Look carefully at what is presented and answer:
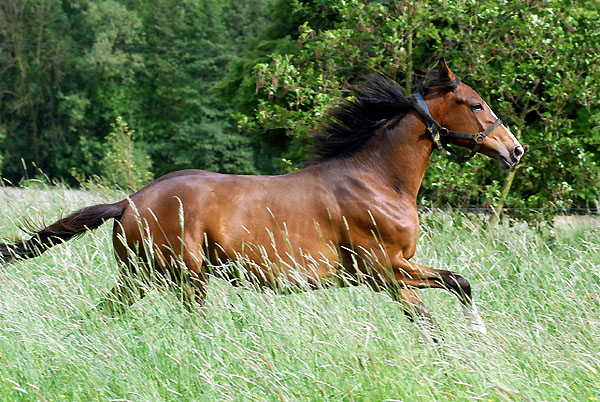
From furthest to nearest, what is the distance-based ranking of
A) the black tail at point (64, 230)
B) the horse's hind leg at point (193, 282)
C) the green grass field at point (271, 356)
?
the black tail at point (64, 230) → the horse's hind leg at point (193, 282) → the green grass field at point (271, 356)

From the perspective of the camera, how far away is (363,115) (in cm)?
569

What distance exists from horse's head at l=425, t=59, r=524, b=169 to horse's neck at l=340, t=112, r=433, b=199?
0.52 feet

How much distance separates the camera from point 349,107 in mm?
5746

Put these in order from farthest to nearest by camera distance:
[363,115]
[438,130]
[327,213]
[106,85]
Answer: [106,85], [363,115], [438,130], [327,213]

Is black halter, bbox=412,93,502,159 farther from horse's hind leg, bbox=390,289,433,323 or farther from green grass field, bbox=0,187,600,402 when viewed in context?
green grass field, bbox=0,187,600,402

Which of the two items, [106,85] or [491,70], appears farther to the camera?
[106,85]

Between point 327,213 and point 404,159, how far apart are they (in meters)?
0.70

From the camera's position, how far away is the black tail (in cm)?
526

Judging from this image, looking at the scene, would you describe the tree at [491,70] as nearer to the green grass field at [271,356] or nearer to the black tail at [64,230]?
the black tail at [64,230]

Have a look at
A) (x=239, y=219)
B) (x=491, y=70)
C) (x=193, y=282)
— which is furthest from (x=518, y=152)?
(x=491, y=70)

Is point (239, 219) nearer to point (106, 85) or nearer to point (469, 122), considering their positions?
point (469, 122)

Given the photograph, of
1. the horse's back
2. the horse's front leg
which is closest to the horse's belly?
the horse's back

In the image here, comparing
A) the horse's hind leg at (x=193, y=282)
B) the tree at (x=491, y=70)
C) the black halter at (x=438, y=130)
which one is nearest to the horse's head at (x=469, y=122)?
the black halter at (x=438, y=130)

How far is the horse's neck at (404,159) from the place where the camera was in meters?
5.45
